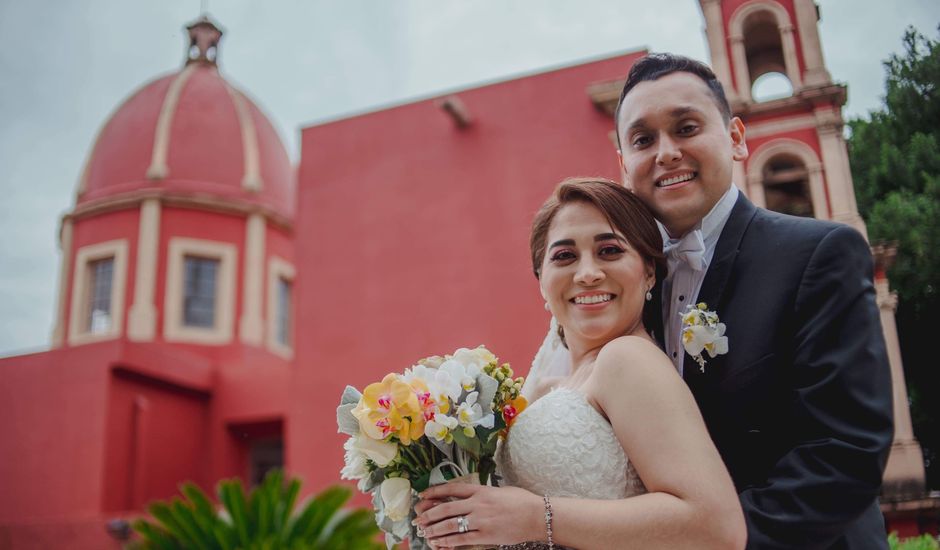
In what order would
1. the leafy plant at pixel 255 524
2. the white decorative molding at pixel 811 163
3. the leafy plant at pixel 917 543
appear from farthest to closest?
the leafy plant at pixel 255 524, the white decorative molding at pixel 811 163, the leafy plant at pixel 917 543

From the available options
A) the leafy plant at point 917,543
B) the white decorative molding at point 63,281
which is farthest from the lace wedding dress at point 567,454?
the white decorative molding at point 63,281

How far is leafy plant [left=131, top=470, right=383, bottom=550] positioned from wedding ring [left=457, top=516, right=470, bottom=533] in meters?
6.39

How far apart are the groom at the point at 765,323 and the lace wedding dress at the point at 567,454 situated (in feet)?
0.77

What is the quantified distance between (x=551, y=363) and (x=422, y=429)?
2.33 ft

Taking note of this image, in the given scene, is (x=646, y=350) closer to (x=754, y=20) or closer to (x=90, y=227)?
(x=754, y=20)

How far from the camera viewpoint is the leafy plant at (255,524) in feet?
25.6

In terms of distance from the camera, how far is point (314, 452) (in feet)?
34.1

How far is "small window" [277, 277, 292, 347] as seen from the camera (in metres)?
16.2

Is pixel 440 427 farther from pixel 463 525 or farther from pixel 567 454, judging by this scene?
pixel 567 454

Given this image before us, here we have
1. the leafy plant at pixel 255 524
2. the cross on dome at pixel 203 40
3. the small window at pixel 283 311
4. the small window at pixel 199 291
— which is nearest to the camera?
the leafy plant at pixel 255 524

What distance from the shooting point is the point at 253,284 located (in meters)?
15.6

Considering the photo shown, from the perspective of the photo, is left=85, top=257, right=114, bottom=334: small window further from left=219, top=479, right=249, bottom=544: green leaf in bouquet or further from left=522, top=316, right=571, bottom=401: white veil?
left=522, top=316, right=571, bottom=401: white veil

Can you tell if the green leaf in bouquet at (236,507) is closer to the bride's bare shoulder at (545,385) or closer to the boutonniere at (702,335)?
the bride's bare shoulder at (545,385)

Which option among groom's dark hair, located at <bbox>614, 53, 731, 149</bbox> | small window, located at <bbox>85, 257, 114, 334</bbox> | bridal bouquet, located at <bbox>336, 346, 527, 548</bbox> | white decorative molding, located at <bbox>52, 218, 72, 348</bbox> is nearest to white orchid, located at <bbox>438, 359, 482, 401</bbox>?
bridal bouquet, located at <bbox>336, 346, 527, 548</bbox>
